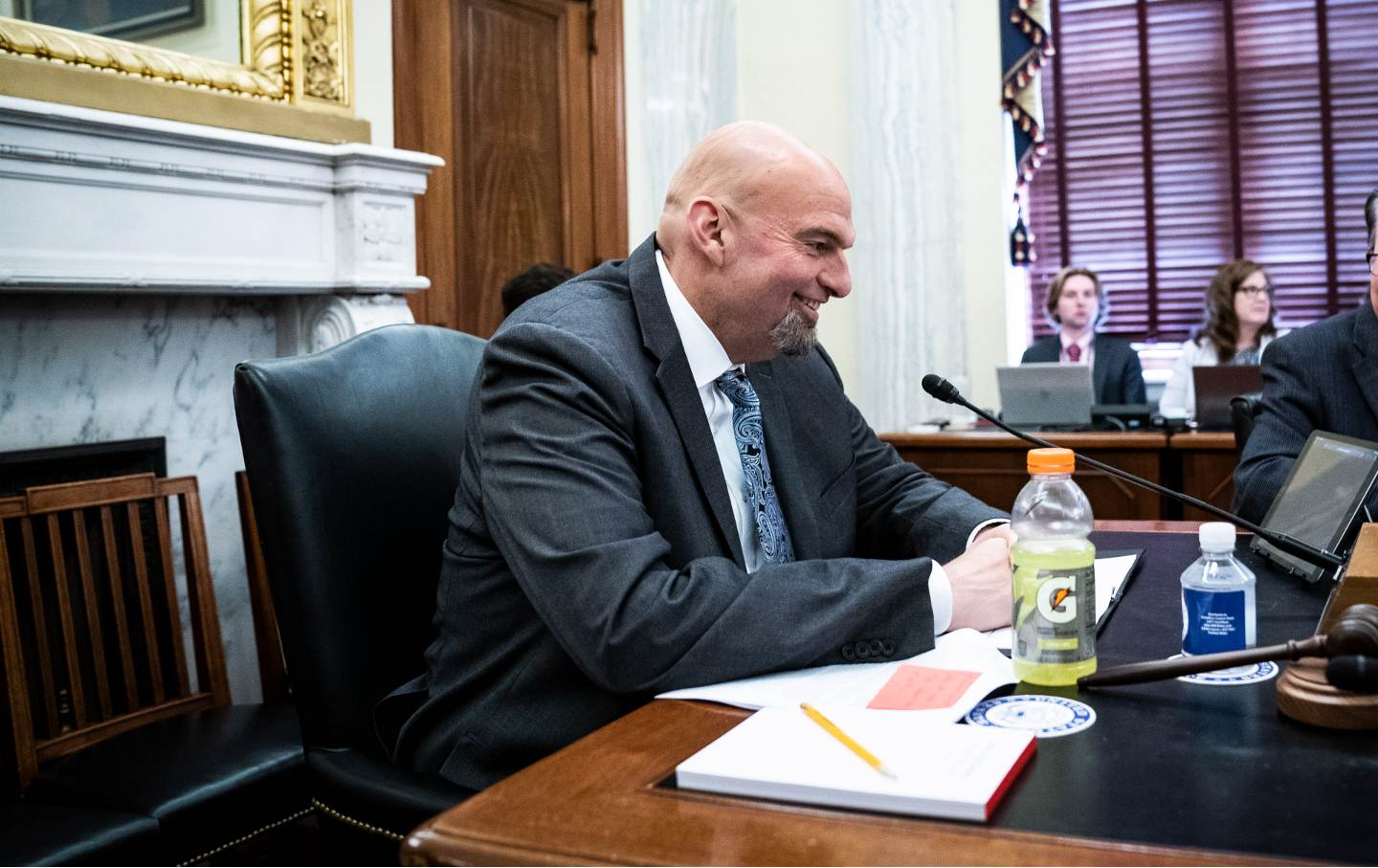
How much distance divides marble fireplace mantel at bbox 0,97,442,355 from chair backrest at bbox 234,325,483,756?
131cm

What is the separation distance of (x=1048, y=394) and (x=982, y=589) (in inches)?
126

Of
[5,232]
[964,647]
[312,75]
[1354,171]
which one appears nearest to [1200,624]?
[964,647]

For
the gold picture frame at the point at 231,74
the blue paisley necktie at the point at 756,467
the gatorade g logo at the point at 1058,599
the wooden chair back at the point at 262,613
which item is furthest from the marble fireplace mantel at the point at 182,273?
the gatorade g logo at the point at 1058,599

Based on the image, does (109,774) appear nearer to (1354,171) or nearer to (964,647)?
(964,647)

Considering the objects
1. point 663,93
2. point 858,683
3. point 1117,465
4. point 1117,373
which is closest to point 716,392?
point 858,683

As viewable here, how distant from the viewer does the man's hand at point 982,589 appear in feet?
4.23

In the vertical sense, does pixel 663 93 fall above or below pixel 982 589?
above

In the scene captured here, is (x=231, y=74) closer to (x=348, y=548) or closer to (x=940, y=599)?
(x=348, y=548)

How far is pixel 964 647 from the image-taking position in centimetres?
121

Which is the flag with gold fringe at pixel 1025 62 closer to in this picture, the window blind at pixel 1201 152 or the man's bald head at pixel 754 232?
the window blind at pixel 1201 152

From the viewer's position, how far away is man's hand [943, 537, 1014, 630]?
1290 millimetres

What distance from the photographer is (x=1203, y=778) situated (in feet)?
2.77

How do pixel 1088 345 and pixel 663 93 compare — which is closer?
pixel 663 93

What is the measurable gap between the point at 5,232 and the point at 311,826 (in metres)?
1.33
